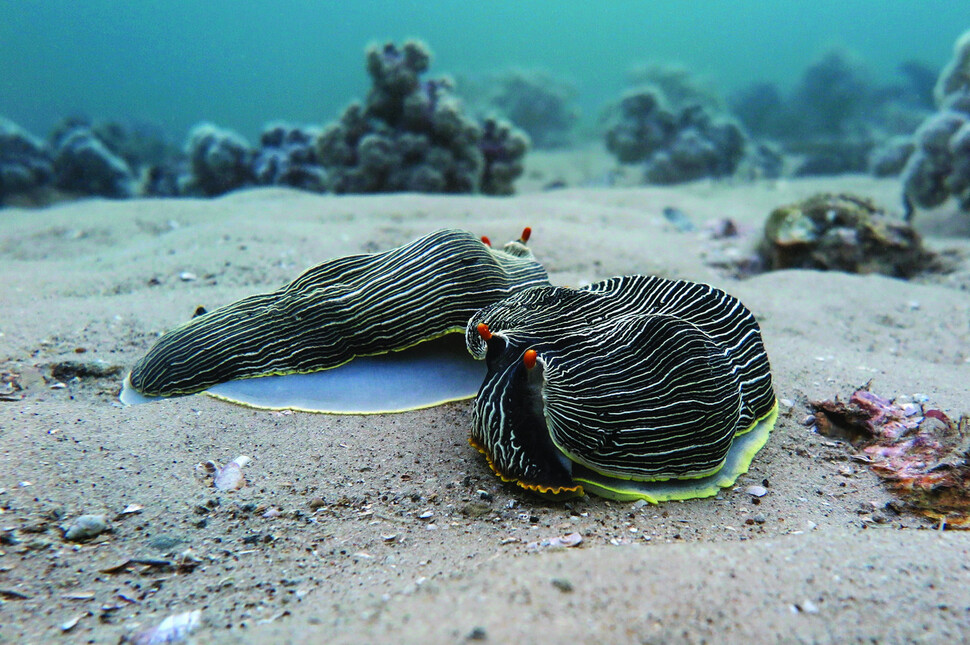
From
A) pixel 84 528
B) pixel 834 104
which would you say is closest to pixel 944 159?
pixel 84 528

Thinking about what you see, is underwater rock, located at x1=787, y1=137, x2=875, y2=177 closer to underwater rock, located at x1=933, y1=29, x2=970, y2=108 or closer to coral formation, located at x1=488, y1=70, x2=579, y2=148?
underwater rock, located at x1=933, y1=29, x2=970, y2=108

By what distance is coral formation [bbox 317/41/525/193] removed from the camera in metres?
9.25

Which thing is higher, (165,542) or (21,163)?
(21,163)

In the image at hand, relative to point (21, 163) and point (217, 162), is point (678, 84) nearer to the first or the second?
point (217, 162)

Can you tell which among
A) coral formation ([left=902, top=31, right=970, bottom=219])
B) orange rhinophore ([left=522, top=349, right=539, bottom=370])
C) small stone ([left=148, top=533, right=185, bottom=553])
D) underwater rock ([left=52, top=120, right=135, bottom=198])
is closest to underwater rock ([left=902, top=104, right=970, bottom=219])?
coral formation ([left=902, top=31, right=970, bottom=219])

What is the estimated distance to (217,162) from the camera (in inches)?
448

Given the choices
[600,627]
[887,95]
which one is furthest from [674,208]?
[887,95]

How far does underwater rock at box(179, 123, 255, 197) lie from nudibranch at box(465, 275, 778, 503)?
10.8 metres

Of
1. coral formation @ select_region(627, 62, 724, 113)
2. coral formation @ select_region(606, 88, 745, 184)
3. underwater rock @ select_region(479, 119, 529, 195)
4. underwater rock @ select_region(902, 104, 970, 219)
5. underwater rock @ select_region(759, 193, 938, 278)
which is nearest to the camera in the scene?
underwater rock @ select_region(759, 193, 938, 278)

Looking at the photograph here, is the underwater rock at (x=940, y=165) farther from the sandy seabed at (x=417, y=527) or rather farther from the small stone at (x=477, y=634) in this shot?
the small stone at (x=477, y=634)

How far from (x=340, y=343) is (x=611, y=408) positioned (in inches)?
62.6

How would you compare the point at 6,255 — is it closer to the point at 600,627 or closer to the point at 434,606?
the point at 434,606

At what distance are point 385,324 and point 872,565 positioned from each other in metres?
2.35

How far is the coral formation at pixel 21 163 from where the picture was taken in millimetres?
11078
